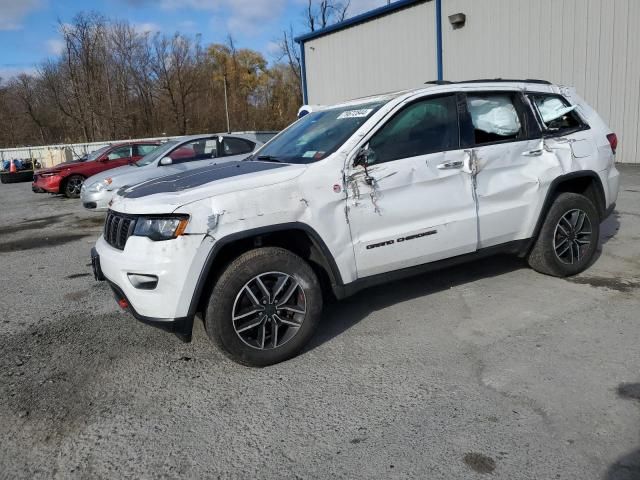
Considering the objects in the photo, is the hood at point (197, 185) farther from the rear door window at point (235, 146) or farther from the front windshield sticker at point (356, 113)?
the rear door window at point (235, 146)

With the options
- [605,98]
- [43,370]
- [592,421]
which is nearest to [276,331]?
[43,370]

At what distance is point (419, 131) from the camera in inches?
161

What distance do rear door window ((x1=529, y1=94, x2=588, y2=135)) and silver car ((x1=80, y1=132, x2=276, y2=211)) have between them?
6294 mm

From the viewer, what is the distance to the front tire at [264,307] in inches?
132

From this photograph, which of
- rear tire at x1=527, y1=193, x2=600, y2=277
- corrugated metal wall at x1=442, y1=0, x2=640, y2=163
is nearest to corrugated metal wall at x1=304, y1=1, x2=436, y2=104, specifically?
corrugated metal wall at x1=442, y1=0, x2=640, y2=163

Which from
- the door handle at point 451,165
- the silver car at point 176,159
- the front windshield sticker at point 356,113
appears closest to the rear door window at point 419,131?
the door handle at point 451,165

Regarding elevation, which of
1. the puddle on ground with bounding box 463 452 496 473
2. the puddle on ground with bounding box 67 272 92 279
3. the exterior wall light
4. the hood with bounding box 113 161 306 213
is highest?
the exterior wall light

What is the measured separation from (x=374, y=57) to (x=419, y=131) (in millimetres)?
16831

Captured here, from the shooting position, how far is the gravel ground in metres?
2.57

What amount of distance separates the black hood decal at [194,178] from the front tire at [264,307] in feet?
2.00

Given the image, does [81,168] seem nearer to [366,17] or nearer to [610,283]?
Answer: [366,17]

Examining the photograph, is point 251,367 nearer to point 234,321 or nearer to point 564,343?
point 234,321

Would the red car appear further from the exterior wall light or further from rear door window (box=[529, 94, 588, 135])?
rear door window (box=[529, 94, 588, 135])

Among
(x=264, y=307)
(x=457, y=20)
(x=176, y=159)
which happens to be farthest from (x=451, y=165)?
(x=457, y=20)
